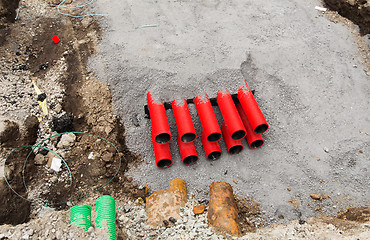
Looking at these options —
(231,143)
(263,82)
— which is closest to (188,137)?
(231,143)

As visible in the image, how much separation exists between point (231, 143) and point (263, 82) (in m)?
2.06

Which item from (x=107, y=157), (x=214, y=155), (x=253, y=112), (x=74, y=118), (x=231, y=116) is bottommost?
(x=74, y=118)

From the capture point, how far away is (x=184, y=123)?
194 inches

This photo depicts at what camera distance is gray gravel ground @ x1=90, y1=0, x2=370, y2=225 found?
5.11 metres

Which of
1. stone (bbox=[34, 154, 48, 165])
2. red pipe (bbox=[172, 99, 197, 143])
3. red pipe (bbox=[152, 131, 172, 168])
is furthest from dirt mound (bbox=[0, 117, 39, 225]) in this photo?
red pipe (bbox=[172, 99, 197, 143])

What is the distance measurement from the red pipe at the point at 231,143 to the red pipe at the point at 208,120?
270mm

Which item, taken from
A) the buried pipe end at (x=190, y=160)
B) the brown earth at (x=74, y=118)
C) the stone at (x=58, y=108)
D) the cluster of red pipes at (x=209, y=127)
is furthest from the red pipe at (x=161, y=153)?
the stone at (x=58, y=108)

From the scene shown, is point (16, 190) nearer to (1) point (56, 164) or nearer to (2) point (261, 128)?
(1) point (56, 164)

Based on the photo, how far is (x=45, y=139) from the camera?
17.9 feet

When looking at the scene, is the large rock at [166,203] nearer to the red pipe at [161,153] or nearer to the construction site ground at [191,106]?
the construction site ground at [191,106]

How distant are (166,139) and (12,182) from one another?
3046 mm

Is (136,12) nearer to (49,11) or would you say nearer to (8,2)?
(49,11)

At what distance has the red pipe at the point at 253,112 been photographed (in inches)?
195

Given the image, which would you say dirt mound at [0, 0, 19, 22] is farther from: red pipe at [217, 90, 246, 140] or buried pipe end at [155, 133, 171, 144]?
red pipe at [217, 90, 246, 140]
